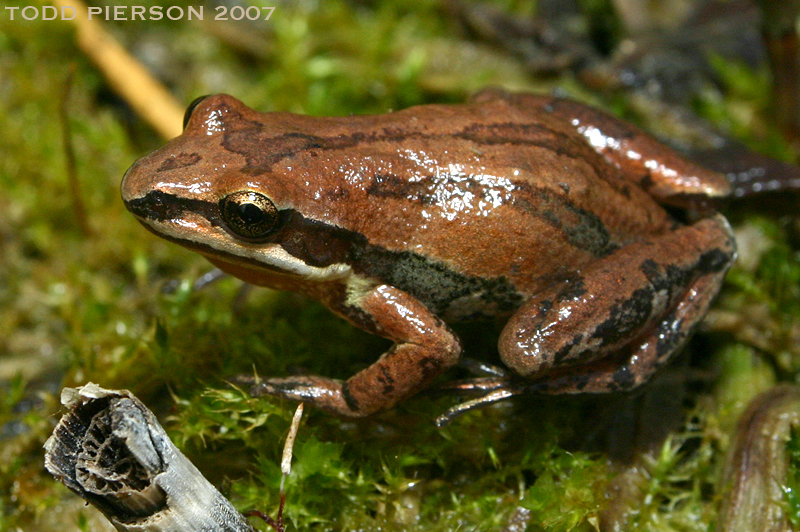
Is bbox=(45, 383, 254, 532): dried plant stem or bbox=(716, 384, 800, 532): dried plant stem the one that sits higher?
bbox=(716, 384, 800, 532): dried plant stem

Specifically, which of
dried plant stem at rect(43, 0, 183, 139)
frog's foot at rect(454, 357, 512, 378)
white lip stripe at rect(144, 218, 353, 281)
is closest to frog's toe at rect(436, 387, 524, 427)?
frog's foot at rect(454, 357, 512, 378)

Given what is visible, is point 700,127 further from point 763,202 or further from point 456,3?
point 456,3

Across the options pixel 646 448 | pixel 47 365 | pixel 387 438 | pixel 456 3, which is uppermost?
pixel 456 3

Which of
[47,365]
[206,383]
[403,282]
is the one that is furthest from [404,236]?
[47,365]

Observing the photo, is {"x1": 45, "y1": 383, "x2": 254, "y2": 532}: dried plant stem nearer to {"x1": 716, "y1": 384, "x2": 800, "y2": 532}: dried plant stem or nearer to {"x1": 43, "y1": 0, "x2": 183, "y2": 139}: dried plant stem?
{"x1": 716, "y1": 384, "x2": 800, "y2": 532}: dried plant stem

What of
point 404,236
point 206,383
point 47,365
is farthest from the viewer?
point 47,365

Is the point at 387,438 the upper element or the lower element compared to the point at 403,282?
lower

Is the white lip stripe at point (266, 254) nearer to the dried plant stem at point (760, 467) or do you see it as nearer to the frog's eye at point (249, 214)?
the frog's eye at point (249, 214)
